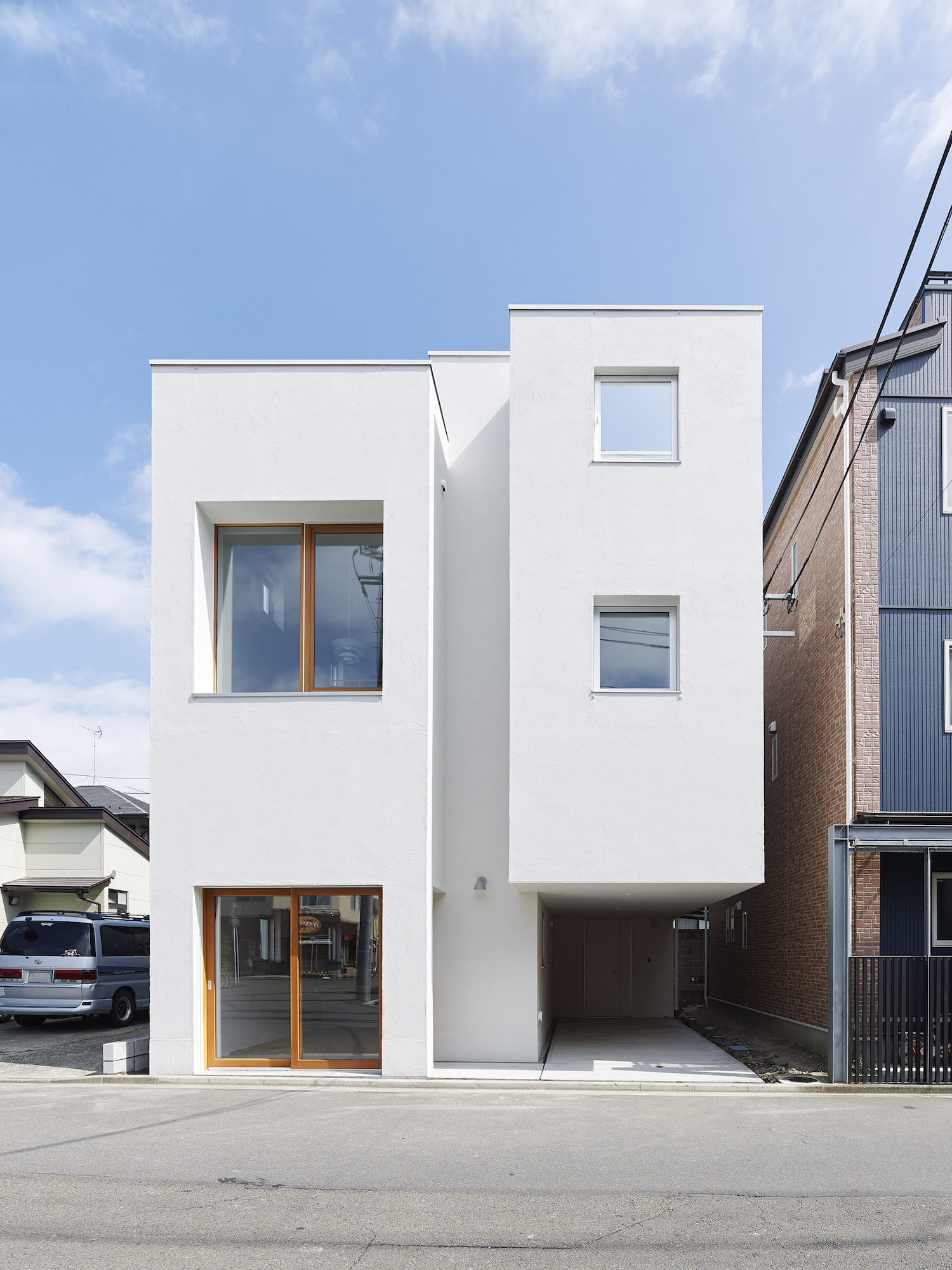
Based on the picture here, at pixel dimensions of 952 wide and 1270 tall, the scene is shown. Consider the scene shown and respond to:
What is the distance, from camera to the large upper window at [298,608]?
42.8ft

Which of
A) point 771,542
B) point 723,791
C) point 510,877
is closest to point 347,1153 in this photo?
point 510,877

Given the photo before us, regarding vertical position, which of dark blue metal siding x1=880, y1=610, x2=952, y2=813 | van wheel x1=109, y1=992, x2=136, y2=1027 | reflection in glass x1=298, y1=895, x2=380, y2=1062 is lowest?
van wheel x1=109, y1=992, x2=136, y2=1027

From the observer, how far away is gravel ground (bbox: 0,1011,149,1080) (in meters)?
13.1

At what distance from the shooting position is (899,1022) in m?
12.2

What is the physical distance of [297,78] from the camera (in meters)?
10.9

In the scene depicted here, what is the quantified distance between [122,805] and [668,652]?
28.9 metres

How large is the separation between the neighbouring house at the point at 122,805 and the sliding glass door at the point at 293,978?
78.1 feet

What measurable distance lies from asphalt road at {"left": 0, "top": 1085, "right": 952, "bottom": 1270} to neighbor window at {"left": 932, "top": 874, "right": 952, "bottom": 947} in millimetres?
3674

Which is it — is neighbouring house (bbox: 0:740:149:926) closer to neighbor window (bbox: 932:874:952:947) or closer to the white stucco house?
the white stucco house

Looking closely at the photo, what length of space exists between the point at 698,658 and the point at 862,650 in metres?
2.98

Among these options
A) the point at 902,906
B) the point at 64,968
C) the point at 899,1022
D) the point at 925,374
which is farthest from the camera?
the point at 64,968

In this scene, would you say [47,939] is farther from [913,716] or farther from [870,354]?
[870,354]

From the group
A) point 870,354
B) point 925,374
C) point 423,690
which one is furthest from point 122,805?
point 870,354

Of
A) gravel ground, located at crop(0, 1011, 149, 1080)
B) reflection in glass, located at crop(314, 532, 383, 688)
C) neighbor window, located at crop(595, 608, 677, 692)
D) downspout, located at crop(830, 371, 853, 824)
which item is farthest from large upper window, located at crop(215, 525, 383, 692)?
downspout, located at crop(830, 371, 853, 824)
